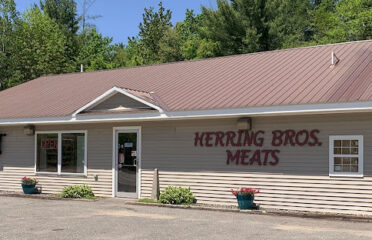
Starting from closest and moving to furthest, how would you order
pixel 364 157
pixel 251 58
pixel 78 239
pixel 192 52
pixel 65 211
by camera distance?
pixel 78 239, pixel 364 157, pixel 65 211, pixel 251 58, pixel 192 52

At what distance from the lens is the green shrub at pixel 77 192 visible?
16.3 metres

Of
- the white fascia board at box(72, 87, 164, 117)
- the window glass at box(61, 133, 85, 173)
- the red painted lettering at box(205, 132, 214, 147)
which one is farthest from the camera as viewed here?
the window glass at box(61, 133, 85, 173)

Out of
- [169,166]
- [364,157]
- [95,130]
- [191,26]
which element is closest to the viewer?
[364,157]

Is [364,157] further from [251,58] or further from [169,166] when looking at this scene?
[251,58]

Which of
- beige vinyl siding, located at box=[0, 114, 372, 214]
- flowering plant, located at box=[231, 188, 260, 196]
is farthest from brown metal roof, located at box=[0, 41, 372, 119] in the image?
flowering plant, located at box=[231, 188, 260, 196]

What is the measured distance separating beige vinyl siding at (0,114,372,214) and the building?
0.09 feet

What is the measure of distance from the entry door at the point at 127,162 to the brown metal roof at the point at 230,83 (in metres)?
1.56

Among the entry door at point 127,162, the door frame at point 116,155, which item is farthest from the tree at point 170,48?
the entry door at point 127,162

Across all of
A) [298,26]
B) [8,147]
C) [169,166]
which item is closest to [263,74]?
[169,166]

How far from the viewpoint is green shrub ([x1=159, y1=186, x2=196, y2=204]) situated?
1428cm

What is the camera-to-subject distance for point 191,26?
51844 millimetres

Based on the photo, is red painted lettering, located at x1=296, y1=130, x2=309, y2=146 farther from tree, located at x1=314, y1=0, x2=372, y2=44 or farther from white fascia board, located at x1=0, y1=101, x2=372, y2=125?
tree, located at x1=314, y1=0, x2=372, y2=44

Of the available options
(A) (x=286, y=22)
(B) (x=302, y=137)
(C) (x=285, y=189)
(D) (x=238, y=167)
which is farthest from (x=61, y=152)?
(A) (x=286, y=22)

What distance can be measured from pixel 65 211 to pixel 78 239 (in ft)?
13.5
